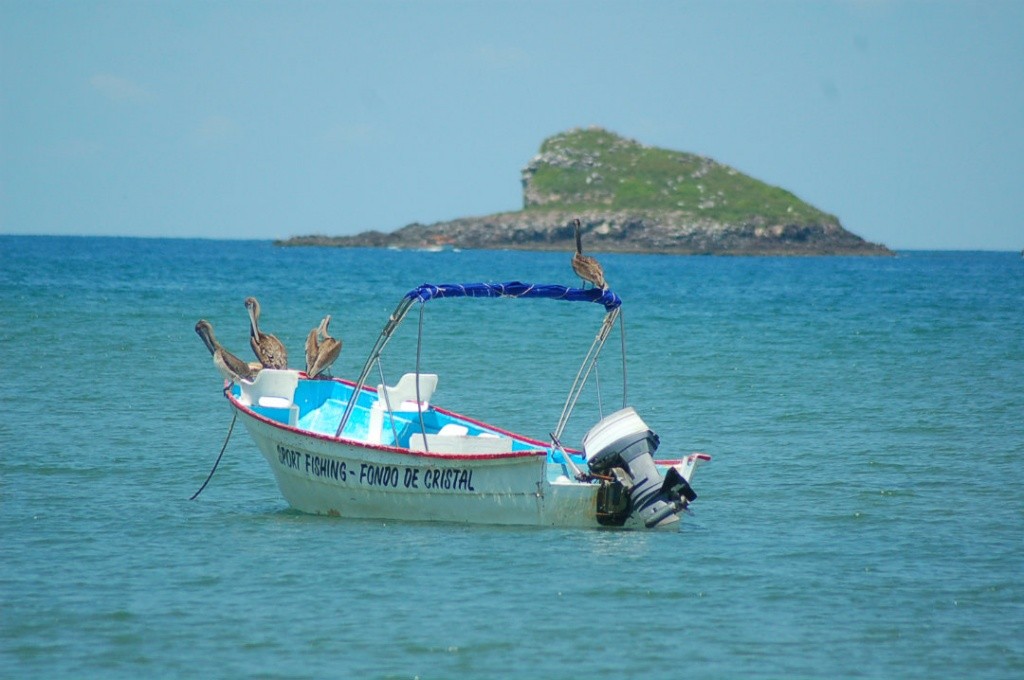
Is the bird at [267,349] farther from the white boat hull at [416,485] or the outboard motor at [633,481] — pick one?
the outboard motor at [633,481]

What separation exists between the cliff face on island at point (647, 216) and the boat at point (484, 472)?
513ft

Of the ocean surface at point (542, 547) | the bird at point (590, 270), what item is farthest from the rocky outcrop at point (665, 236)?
the bird at point (590, 270)

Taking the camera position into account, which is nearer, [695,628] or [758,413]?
[695,628]

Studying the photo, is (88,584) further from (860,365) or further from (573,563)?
(860,365)

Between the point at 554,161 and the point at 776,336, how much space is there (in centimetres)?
15510

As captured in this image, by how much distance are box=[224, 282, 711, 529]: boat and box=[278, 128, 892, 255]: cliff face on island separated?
156408 millimetres

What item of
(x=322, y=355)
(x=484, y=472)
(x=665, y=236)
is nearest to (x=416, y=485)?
(x=484, y=472)

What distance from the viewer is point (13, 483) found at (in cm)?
1794

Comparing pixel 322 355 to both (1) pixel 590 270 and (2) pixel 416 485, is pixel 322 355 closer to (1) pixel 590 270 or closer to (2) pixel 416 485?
(2) pixel 416 485

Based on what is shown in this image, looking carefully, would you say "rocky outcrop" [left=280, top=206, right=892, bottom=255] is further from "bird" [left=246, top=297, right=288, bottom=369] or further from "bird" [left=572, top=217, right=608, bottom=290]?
"bird" [left=572, top=217, right=608, bottom=290]

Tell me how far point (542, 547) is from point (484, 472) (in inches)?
49.1

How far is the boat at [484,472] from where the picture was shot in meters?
15.4

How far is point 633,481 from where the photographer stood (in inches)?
606

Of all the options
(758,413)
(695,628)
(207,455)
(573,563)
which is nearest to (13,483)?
(207,455)
